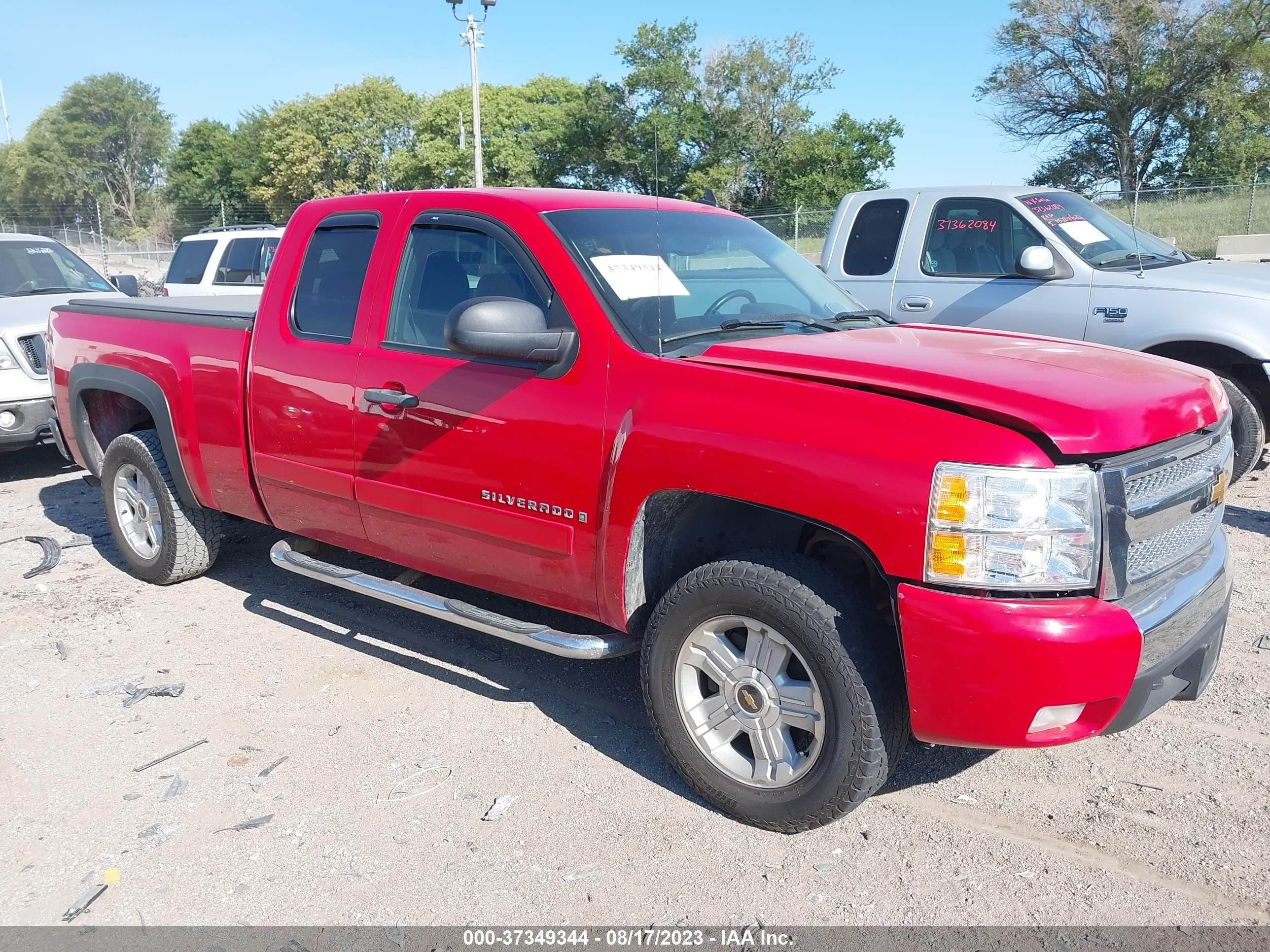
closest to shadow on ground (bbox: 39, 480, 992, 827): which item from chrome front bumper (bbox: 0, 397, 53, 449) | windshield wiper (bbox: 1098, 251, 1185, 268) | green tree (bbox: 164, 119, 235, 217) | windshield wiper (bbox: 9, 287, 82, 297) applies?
chrome front bumper (bbox: 0, 397, 53, 449)

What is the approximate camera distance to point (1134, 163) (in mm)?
39344

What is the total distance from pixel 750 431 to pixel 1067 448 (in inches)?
33.2

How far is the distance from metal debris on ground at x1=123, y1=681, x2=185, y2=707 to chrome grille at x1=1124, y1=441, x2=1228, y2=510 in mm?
3694

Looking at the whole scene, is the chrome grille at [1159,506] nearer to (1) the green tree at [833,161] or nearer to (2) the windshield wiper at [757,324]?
(2) the windshield wiper at [757,324]

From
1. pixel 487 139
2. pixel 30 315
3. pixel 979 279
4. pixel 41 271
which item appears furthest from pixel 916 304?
pixel 487 139

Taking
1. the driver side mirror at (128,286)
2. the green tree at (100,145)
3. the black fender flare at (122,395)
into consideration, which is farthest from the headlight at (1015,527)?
the green tree at (100,145)

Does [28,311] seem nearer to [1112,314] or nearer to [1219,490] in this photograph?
[1112,314]

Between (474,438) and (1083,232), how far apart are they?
5208 millimetres

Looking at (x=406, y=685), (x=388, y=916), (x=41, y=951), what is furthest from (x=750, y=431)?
(x=41, y=951)

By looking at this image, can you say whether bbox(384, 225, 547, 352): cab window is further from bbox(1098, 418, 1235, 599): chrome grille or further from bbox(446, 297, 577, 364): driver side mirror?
bbox(1098, 418, 1235, 599): chrome grille

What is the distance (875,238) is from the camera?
7.64 metres

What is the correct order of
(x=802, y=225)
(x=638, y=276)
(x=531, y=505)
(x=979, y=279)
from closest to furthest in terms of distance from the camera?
(x=531, y=505) → (x=638, y=276) → (x=979, y=279) → (x=802, y=225)

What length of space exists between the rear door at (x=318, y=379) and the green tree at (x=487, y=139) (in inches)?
2286

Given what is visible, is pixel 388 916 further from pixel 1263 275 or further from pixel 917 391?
pixel 1263 275
